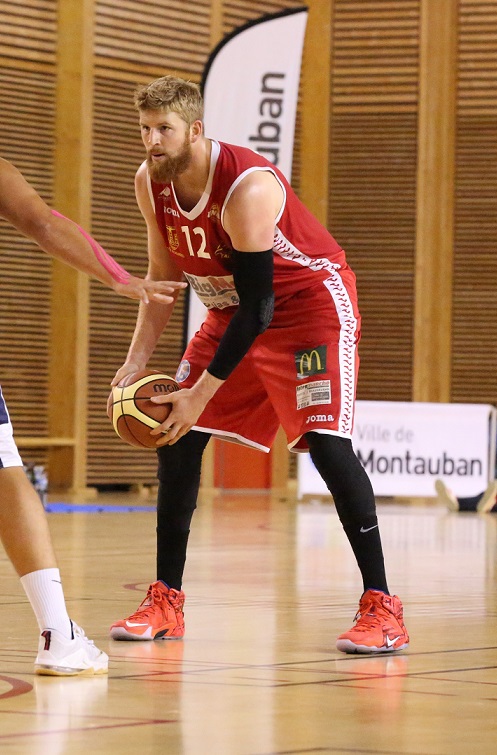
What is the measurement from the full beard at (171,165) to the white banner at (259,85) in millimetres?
7858

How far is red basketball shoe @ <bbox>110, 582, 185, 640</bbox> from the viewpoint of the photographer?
4.03 m

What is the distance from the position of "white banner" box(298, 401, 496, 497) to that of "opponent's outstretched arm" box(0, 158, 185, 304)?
9291mm

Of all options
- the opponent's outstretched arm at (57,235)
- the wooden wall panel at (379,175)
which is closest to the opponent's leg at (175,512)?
the opponent's outstretched arm at (57,235)

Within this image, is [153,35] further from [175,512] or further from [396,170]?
[175,512]

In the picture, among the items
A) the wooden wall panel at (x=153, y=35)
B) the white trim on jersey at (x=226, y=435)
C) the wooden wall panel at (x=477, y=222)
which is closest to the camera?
→ the white trim on jersey at (x=226, y=435)

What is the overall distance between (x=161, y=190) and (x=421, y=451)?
8.73 m

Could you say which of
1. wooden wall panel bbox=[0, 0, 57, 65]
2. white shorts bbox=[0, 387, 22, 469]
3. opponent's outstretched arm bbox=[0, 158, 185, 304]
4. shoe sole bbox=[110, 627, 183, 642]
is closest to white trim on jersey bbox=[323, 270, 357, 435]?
shoe sole bbox=[110, 627, 183, 642]

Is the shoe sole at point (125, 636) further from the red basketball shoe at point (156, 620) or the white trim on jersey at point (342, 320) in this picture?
the white trim on jersey at point (342, 320)

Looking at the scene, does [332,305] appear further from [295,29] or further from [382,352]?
[382,352]

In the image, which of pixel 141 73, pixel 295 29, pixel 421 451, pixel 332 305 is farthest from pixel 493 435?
pixel 332 305

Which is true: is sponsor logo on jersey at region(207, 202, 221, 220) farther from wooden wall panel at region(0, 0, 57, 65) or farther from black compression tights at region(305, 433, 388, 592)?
wooden wall panel at region(0, 0, 57, 65)

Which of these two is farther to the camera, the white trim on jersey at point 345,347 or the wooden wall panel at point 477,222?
the wooden wall panel at point 477,222

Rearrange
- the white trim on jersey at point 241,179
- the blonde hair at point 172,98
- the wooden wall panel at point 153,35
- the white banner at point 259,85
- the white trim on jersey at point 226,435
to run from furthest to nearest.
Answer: the wooden wall panel at point 153,35, the white banner at point 259,85, the white trim on jersey at point 226,435, the white trim on jersey at point 241,179, the blonde hair at point 172,98

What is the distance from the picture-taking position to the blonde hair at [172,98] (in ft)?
12.6
